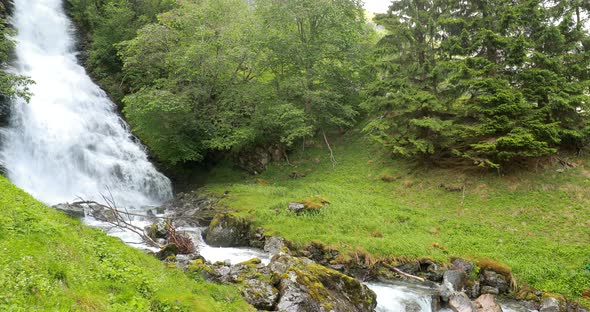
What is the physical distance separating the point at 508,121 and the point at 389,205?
6581 mm

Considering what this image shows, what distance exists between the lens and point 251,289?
27.6ft

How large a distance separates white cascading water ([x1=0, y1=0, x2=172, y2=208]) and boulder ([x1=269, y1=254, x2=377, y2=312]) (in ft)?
40.6

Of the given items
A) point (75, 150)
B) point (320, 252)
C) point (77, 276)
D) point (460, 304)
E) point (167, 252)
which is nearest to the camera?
point (77, 276)

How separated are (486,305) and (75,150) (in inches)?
804

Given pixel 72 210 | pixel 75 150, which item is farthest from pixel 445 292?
pixel 75 150

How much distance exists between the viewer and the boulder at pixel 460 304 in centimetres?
980

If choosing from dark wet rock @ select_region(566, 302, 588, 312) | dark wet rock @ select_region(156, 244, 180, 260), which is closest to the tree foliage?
dark wet rock @ select_region(156, 244, 180, 260)

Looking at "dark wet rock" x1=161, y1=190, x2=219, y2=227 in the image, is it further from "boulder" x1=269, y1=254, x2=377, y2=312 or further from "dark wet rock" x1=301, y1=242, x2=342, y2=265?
"boulder" x1=269, y1=254, x2=377, y2=312

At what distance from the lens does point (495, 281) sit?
1173 centimetres

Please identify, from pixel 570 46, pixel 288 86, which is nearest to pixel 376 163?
pixel 288 86

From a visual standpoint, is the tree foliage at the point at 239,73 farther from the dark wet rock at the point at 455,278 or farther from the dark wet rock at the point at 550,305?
the dark wet rock at the point at 550,305

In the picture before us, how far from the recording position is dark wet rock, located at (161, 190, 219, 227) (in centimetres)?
1645

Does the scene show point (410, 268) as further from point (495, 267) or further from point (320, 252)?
point (320, 252)

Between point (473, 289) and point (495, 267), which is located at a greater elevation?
point (495, 267)
